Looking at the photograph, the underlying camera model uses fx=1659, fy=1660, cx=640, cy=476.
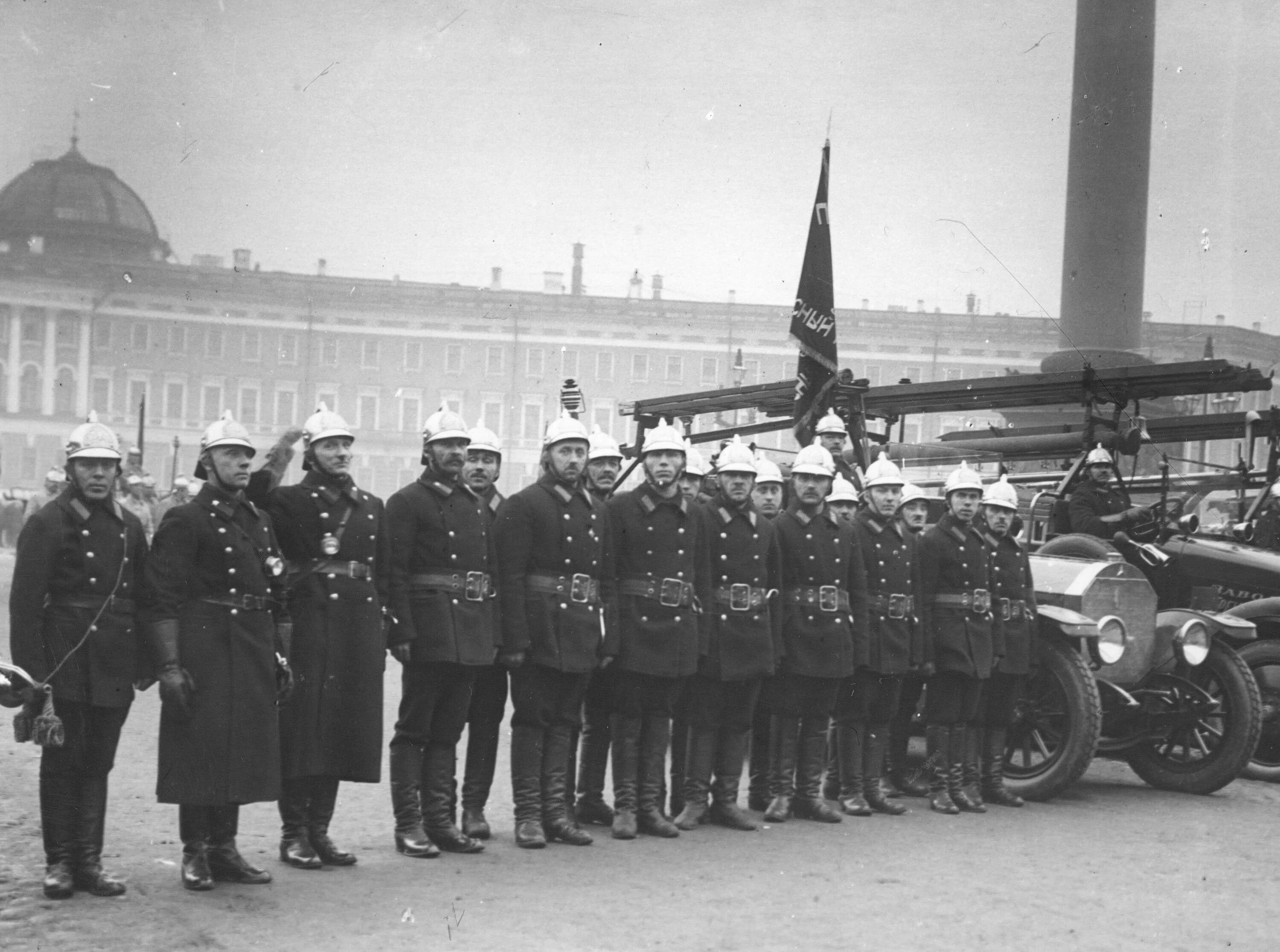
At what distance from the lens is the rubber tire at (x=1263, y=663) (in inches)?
417

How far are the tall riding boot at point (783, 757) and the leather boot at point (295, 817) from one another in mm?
2540

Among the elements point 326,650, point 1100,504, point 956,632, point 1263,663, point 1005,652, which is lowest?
point 1263,663

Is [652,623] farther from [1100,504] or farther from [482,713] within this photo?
A: [1100,504]

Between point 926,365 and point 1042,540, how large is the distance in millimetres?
33137

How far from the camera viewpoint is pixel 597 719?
27.3ft

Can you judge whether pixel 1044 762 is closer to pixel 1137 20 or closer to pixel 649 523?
pixel 649 523

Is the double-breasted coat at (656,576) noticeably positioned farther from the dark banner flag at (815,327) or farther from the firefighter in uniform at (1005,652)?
the dark banner flag at (815,327)

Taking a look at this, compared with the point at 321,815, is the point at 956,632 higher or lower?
higher

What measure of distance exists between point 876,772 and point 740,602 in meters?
1.32

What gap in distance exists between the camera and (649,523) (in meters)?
8.14

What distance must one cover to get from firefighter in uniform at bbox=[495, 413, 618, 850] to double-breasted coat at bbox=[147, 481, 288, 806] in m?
1.33

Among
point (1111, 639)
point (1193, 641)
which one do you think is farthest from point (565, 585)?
point (1193, 641)

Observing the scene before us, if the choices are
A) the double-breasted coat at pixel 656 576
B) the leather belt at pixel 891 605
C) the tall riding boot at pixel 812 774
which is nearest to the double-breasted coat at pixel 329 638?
the double-breasted coat at pixel 656 576

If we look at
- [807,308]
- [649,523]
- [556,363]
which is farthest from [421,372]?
[649,523]
